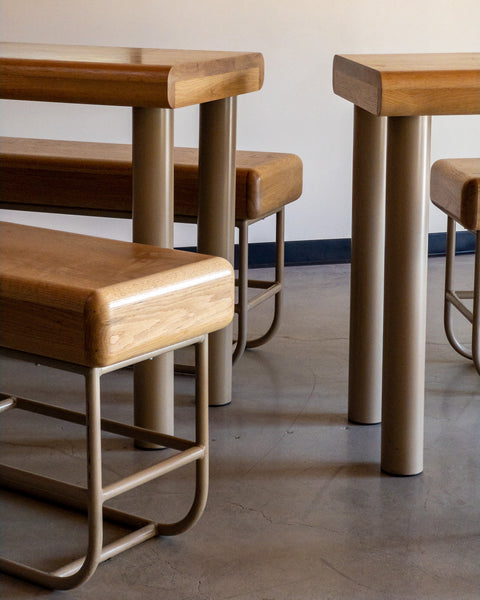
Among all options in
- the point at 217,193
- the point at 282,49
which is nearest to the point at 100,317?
the point at 217,193

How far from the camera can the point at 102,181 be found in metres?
2.43

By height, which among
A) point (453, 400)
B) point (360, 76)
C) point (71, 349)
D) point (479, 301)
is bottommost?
point (453, 400)

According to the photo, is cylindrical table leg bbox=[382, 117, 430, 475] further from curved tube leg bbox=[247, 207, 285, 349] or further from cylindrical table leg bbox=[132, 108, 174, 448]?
curved tube leg bbox=[247, 207, 285, 349]

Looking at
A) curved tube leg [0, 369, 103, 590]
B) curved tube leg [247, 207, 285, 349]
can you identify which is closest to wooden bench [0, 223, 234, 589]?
curved tube leg [0, 369, 103, 590]

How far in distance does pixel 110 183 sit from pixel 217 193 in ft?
1.03

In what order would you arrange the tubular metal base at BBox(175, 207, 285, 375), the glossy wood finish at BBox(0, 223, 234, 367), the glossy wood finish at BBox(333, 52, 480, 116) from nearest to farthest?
the glossy wood finish at BBox(0, 223, 234, 367) → the glossy wood finish at BBox(333, 52, 480, 116) → the tubular metal base at BBox(175, 207, 285, 375)

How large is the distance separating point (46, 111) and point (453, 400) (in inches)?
81.2

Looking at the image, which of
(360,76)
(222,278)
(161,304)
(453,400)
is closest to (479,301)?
(453,400)

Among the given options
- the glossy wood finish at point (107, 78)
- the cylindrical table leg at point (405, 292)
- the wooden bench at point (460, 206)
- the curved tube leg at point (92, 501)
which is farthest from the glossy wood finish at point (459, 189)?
the curved tube leg at point (92, 501)

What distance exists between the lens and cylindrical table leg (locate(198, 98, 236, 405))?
222 cm

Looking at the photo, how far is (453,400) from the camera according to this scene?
244 cm

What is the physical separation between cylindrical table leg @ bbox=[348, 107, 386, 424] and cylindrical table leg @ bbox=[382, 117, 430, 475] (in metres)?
0.26

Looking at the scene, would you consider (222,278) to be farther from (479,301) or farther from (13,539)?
(479,301)

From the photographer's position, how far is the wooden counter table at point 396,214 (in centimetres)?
175
